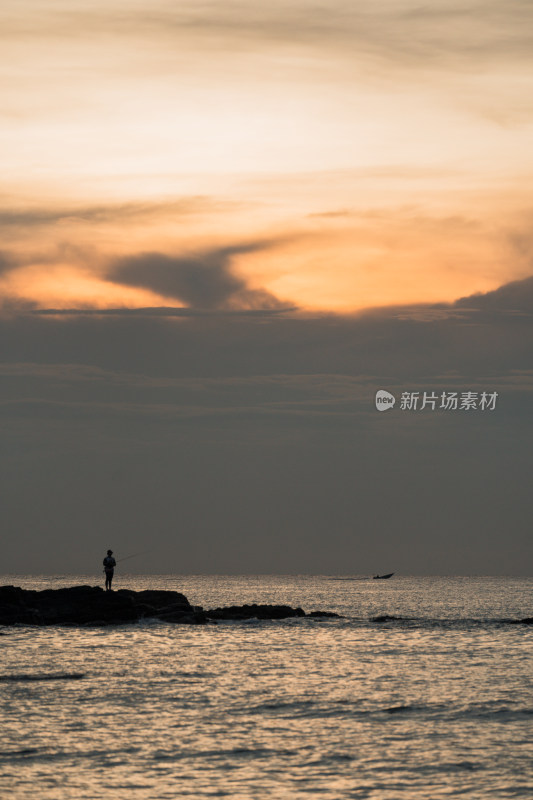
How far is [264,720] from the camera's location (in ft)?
88.4

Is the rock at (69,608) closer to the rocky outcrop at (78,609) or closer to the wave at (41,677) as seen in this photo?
the rocky outcrop at (78,609)

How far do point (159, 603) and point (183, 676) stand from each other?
1159 inches

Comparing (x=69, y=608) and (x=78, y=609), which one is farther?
(x=69, y=608)

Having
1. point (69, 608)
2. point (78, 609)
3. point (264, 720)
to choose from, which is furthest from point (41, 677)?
Result: point (69, 608)

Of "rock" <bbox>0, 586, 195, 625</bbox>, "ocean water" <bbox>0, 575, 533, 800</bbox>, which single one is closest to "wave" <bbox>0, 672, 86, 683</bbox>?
"ocean water" <bbox>0, 575, 533, 800</bbox>

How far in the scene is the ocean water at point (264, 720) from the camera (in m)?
→ 19.7

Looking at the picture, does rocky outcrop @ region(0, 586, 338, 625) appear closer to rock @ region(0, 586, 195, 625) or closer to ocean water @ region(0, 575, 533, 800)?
rock @ region(0, 586, 195, 625)

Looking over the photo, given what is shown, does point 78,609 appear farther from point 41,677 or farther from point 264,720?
point 264,720

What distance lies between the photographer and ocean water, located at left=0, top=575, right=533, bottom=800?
64.7 ft

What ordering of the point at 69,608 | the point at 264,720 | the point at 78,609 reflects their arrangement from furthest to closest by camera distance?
the point at 69,608 < the point at 78,609 < the point at 264,720

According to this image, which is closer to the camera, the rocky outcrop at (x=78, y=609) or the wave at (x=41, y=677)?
the wave at (x=41, y=677)

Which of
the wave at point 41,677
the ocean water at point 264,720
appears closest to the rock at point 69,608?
the ocean water at point 264,720

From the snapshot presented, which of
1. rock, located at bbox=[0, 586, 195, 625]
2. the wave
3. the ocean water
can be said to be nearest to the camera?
the ocean water

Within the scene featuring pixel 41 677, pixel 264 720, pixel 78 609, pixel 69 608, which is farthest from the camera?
pixel 69 608
